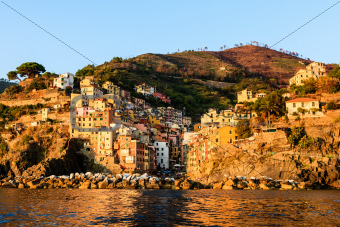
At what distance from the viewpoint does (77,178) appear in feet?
196

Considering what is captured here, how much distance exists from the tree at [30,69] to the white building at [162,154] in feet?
148

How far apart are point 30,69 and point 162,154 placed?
48078mm

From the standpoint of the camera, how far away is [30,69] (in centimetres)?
10444

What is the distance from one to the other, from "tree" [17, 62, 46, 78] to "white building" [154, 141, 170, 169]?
1777 inches

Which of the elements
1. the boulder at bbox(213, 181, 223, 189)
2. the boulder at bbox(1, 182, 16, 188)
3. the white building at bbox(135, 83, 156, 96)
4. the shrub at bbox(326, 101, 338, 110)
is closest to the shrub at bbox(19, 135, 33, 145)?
the boulder at bbox(1, 182, 16, 188)

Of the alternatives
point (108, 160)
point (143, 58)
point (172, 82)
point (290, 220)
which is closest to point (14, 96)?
point (108, 160)

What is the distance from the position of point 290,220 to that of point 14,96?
87.7 metres

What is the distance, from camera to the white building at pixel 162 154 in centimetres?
8412

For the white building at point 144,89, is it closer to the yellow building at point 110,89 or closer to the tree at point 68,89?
the yellow building at point 110,89

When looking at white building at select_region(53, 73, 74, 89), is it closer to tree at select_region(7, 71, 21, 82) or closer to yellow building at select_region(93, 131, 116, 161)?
tree at select_region(7, 71, 21, 82)

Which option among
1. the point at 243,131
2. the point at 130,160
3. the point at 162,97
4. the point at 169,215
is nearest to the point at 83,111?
the point at 130,160

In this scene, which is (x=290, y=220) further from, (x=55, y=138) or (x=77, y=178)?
(x=55, y=138)

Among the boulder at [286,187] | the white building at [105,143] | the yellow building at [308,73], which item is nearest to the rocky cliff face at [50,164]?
the white building at [105,143]

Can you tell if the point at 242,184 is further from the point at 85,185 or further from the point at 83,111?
the point at 83,111
